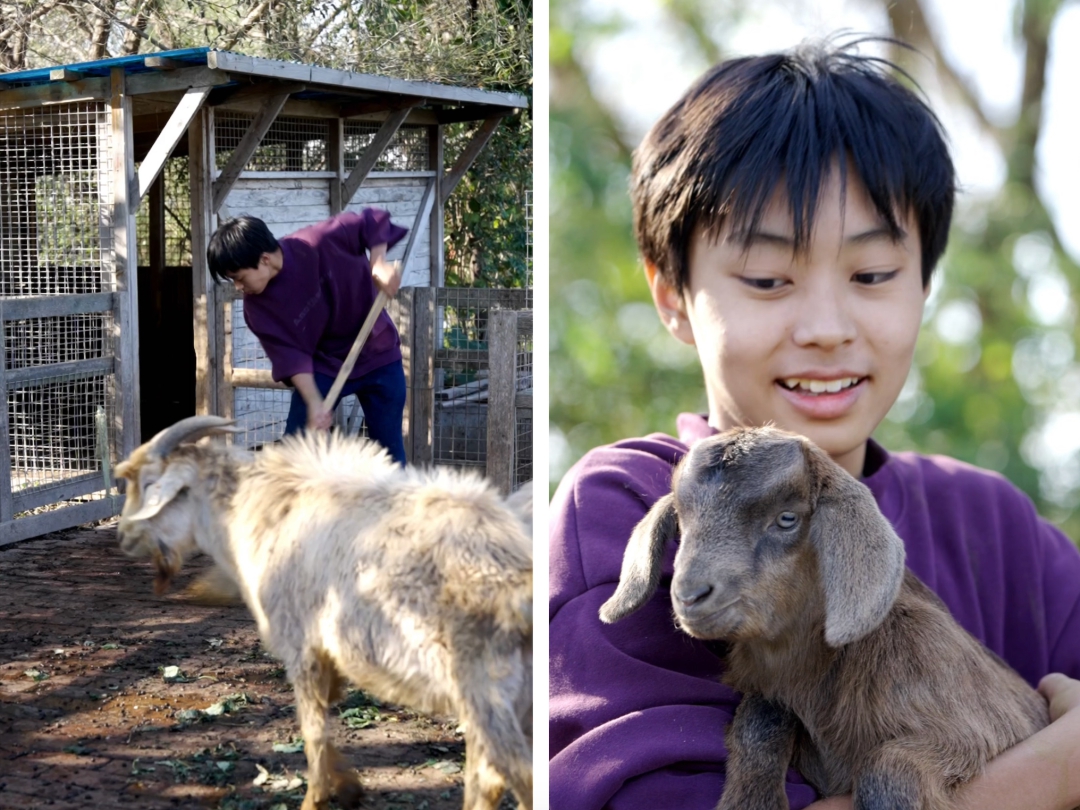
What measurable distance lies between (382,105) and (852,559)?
3.59ft

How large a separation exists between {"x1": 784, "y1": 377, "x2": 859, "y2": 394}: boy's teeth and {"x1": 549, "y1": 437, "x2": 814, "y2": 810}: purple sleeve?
0.18 meters

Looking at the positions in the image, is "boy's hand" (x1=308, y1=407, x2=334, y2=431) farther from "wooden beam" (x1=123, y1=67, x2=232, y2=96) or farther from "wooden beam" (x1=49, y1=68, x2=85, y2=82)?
"wooden beam" (x1=49, y1=68, x2=85, y2=82)

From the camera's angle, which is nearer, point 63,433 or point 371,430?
point 371,430

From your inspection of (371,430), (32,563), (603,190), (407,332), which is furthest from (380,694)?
(603,190)

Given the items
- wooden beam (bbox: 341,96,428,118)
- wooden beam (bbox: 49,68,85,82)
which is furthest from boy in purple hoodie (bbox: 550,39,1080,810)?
wooden beam (bbox: 49,68,85,82)

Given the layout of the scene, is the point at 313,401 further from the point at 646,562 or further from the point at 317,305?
the point at 646,562

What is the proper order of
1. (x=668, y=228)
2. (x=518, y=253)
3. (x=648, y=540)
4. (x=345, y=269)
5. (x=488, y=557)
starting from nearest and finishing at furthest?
1. (x=648, y=540)
2. (x=668, y=228)
3. (x=488, y=557)
4. (x=345, y=269)
5. (x=518, y=253)

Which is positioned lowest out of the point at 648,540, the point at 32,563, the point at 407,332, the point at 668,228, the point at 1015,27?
the point at 32,563

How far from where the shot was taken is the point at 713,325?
109 cm

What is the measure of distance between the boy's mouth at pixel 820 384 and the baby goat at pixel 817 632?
0.36 feet

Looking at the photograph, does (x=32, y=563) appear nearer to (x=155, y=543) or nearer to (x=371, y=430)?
(x=155, y=543)

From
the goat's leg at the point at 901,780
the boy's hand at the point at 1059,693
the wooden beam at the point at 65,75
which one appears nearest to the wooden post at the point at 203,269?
the wooden beam at the point at 65,75

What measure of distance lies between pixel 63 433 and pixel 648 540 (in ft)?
3.67

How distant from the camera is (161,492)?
1.54m
